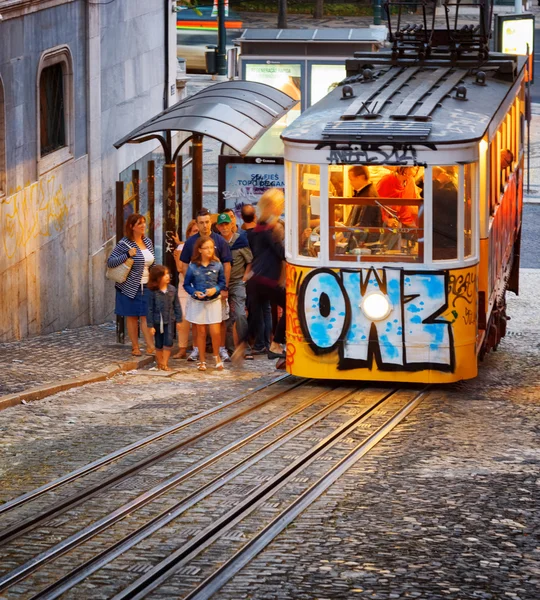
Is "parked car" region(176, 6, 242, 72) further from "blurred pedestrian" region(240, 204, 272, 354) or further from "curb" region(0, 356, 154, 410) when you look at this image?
Answer: "curb" region(0, 356, 154, 410)

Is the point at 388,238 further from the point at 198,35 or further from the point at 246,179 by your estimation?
the point at 198,35

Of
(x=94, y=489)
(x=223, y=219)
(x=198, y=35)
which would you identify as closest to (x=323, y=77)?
(x=223, y=219)

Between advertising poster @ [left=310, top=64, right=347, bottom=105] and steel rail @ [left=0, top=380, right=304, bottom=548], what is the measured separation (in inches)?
579

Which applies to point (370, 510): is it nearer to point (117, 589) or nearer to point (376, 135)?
point (117, 589)

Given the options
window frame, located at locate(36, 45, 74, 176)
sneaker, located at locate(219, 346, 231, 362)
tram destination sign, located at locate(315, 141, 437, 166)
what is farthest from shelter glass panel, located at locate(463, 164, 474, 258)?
window frame, located at locate(36, 45, 74, 176)

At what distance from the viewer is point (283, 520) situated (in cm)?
861

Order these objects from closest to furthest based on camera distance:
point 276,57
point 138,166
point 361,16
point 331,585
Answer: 1. point 331,585
2. point 138,166
3. point 276,57
4. point 361,16

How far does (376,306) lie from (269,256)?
73.6 inches

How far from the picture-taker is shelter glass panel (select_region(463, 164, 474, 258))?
41.0ft

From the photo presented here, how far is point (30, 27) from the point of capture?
651 inches

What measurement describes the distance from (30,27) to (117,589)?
34.5 feet

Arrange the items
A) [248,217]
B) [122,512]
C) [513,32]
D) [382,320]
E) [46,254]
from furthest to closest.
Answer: [513,32], [46,254], [248,217], [382,320], [122,512]

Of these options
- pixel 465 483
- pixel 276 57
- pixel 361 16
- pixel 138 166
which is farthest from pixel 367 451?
pixel 361 16

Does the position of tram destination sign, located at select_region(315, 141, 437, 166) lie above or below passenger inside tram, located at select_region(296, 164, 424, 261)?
above
